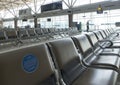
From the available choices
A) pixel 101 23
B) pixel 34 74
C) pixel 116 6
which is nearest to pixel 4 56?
pixel 34 74

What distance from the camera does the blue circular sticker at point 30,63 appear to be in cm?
111

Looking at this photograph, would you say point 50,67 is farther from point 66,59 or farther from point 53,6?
point 53,6

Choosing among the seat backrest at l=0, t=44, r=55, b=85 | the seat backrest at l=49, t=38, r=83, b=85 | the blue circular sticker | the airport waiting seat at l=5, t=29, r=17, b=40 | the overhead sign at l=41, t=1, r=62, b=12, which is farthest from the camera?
the overhead sign at l=41, t=1, r=62, b=12

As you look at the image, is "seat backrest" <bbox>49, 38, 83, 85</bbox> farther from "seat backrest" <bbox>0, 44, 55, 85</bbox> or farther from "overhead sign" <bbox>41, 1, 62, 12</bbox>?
"overhead sign" <bbox>41, 1, 62, 12</bbox>

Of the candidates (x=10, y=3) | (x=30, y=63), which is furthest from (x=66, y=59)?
(x=10, y=3)

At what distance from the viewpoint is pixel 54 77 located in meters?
1.32

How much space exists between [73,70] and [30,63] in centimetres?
73

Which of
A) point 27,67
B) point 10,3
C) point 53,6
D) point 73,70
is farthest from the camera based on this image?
point 10,3

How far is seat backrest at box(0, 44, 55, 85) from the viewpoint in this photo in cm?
98

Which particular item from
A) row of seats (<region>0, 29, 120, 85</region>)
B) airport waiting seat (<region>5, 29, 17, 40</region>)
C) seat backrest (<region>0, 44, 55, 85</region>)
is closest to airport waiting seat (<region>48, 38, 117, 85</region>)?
row of seats (<region>0, 29, 120, 85</region>)

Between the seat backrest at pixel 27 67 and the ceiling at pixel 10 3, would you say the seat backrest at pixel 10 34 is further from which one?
the ceiling at pixel 10 3

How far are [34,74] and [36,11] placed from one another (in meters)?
23.9

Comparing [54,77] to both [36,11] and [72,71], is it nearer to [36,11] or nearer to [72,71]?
[72,71]

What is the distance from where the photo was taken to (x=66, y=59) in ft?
5.39
